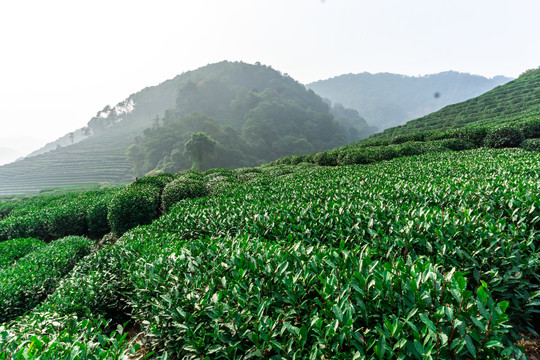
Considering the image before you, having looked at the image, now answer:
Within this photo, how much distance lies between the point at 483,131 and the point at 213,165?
63.2m

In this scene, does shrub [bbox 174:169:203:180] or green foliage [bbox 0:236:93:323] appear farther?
shrub [bbox 174:169:203:180]

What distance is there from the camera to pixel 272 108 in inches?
4026

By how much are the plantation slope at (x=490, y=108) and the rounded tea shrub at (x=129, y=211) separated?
36075 mm

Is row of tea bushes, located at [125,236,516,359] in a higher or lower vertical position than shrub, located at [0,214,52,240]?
higher

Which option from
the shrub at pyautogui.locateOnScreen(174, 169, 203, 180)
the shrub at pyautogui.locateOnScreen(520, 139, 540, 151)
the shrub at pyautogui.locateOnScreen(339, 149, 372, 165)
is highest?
the shrub at pyautogui.locateOnScreen(174, 169, 203, 180)

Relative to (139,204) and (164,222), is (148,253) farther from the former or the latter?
(139,204)

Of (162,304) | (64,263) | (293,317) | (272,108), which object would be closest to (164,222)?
(64,263)

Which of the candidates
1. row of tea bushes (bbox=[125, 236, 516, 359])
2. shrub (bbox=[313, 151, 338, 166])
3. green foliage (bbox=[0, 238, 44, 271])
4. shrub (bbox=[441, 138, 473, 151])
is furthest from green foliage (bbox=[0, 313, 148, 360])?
shrub (bbox=[441, 138, 473, 151])

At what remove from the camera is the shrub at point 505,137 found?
1539 centimetres

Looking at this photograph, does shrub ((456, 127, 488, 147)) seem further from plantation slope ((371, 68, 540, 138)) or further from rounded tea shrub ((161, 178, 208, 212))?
rounded tea shrub ((161, 178, 208, 212))

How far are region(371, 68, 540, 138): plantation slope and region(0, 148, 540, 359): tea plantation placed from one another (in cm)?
3418

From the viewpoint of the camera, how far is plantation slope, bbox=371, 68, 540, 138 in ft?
99.2

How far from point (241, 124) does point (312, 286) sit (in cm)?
11207

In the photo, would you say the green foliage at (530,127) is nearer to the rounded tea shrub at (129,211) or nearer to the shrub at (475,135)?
the shrub at (475,135)
